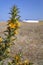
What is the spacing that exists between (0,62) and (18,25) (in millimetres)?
449

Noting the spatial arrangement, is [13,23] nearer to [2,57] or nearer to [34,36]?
[2,57]

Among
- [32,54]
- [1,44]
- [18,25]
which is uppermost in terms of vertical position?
[18,25]

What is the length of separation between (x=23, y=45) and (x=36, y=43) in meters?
1.09

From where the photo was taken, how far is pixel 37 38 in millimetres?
17547

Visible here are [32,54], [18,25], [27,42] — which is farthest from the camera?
[27,42]

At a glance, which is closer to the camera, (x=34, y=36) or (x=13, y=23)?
(x=13, y=23)

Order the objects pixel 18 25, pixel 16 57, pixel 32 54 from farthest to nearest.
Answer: pixel 32 54 < pixel 16 57 < pixel 18 25

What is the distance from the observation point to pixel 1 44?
7.52ft

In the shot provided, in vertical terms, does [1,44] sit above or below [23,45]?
above

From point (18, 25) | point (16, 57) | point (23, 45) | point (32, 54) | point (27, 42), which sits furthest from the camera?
point (27, 42)

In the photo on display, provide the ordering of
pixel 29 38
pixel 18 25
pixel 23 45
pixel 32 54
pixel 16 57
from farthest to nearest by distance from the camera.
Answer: pixel 29 38 < pixel 23 45 < pixel 32 54 < pixel 16 57 < pixel 18 25

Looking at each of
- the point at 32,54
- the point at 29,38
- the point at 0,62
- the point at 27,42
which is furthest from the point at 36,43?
the point at 0,62

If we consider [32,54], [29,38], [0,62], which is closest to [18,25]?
[0,62]

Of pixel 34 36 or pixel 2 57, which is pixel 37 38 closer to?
pixel 34 36
